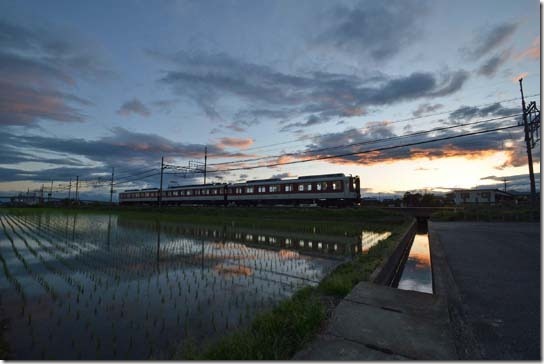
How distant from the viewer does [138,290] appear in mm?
5734

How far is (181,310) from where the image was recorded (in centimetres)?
470

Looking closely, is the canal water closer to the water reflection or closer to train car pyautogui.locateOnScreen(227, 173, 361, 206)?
the water reflection


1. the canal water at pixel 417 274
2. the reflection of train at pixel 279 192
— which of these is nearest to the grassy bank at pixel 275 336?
the canal water at pixel 417 274

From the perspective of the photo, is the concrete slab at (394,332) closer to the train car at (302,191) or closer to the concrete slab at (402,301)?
the concrete slab at (402,301)

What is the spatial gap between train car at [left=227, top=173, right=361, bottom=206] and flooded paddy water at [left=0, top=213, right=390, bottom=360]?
13.4m

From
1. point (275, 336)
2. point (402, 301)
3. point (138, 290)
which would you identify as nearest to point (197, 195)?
point (138, 290)

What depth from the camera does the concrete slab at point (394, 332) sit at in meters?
2.85

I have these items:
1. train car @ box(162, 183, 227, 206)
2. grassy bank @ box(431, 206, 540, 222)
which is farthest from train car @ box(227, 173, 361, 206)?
grassy bank @ box(431, 206, 540, 222)

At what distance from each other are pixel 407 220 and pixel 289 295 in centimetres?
1868

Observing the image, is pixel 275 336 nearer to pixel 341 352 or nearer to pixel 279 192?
pixel 341 352

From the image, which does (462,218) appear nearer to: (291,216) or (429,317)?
(291,216)

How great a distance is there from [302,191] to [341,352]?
23586 mm

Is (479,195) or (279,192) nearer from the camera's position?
(279,192)

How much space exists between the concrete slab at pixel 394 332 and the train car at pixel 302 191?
817 inches
